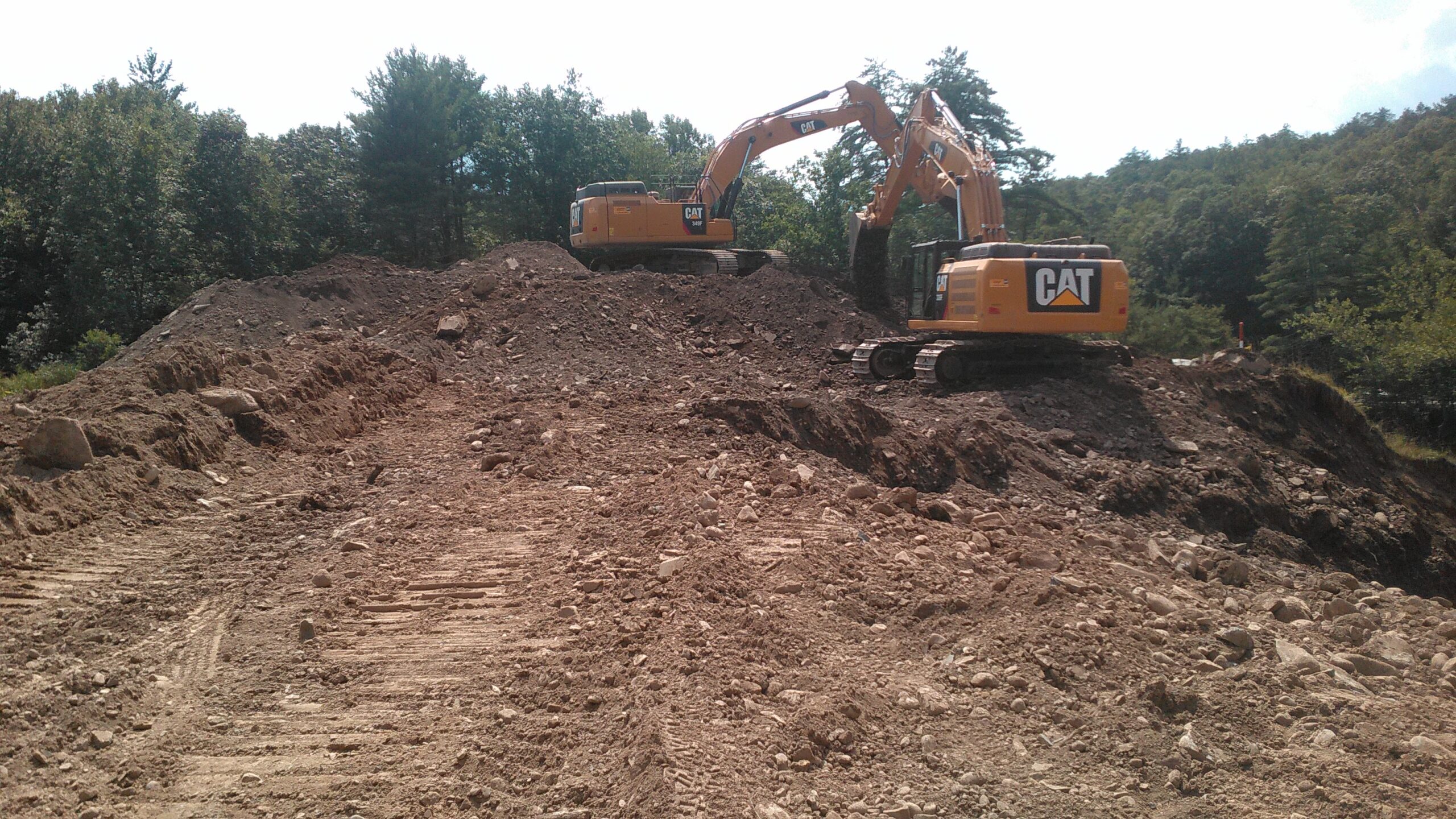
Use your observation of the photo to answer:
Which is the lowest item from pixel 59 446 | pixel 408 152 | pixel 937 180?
pixel 59 446

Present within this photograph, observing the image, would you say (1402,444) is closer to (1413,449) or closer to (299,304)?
(1413,449)

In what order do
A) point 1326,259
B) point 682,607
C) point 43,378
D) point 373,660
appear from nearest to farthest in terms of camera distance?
point 373,660
point 682,607
point 43,378
point 1326,259

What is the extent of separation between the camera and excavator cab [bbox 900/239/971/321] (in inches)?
488

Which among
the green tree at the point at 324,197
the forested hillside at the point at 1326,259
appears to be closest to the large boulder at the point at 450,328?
the green tree at the point at 324,197

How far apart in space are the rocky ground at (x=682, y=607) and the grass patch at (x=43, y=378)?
6116 mm

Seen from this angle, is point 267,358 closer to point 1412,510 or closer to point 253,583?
point 253,583

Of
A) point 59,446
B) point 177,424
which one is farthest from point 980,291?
point 59,446

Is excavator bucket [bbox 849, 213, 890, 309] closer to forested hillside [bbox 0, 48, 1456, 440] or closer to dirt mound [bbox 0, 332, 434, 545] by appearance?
forested hillside [bbox 0, 48, 1456, 440]

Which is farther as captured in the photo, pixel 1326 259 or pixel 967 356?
pixel 1326 259

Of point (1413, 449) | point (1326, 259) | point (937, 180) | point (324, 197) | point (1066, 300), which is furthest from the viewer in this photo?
point (1326, 259)

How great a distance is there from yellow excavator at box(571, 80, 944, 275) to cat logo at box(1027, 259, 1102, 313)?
20.6 ft

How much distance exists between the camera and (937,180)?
1404 cm

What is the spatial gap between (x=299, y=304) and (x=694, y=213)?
775 centimetres

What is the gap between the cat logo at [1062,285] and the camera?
11312 mm
